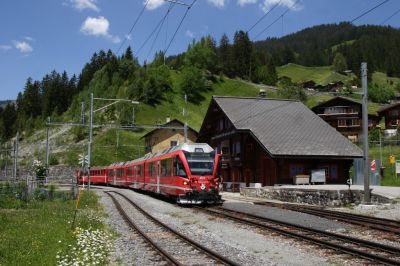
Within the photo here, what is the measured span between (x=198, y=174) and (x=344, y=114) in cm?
6445

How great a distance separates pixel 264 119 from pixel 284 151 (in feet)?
22.4

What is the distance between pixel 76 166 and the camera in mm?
73000

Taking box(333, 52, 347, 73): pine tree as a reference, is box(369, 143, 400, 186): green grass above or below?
below

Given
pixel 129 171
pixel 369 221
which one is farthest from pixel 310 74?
pixel 369 221

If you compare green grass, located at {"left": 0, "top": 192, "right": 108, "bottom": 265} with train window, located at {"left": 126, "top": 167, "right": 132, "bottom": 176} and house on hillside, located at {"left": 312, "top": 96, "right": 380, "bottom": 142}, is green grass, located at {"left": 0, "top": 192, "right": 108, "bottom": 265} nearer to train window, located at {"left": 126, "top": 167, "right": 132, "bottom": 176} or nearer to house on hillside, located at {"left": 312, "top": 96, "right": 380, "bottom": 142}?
train window, located at {"left": 126, "top": 167, "right": 132, "bottom": 176}

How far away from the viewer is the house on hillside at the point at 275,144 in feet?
112

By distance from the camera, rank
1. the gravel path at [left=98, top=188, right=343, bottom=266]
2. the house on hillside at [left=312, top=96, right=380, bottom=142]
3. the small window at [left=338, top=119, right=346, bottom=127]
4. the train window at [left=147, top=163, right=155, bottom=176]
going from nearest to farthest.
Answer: the gravel path at [left=98, top=188, right=343, bottom=266], the train window at [left=147, top=163, right=155, bottom=176], the house on hillside at [left=312, top=96, right=380, bottom=142], the small window at [left=338, top=119, right=346, bottom=127]

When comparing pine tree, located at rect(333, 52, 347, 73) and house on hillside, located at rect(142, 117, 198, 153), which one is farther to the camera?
pine tree, located at rect(333, 52, 347, 73)

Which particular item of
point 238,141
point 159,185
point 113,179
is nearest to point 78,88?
point 113,179

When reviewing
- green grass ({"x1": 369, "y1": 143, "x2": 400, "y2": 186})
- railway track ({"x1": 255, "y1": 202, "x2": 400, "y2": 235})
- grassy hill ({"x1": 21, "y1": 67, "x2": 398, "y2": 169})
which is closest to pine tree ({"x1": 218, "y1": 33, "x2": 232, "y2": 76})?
grassy hill ({"x1": 21, "y1": 67, "x2": 398, "y2": 169})

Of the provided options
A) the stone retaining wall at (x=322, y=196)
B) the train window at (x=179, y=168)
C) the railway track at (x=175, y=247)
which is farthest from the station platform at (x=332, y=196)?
the railway track at (x=175, y=247)

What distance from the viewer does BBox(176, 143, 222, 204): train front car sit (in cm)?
2147

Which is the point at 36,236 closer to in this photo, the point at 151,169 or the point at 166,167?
the point at 166,167

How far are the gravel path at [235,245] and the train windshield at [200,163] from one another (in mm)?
4965
